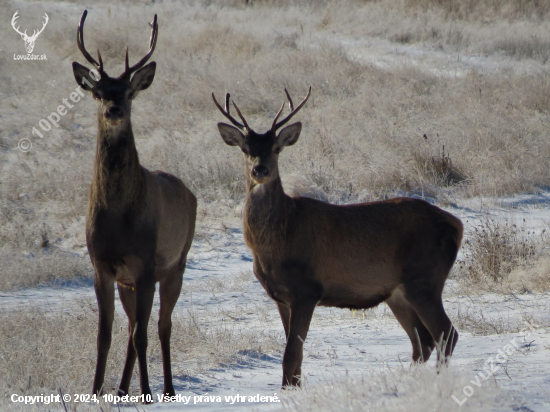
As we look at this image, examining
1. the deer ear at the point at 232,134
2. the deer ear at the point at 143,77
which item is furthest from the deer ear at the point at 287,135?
the deer ear at the point at 143,77

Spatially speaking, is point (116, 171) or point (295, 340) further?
point (116, 171)

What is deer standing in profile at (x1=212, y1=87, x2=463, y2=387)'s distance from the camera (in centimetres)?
590

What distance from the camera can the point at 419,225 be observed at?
20.7ft

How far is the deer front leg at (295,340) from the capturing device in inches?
221

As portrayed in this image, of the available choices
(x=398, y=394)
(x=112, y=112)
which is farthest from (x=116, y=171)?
(x=398, y=394)

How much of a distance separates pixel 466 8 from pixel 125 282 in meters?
25.8

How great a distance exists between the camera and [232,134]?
21.2 feet

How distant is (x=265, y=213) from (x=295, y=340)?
1083 millimetres

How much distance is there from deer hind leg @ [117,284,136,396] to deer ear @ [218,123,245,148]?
159 cm

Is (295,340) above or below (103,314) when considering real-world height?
below

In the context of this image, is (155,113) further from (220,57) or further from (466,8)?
(466,8)

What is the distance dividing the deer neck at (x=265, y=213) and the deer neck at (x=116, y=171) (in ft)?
3.05

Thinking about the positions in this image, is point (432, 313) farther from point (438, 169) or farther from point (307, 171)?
point (438, 169)

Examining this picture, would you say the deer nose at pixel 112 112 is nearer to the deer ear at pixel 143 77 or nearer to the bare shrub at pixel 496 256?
the deer ear at pixel 143 77
